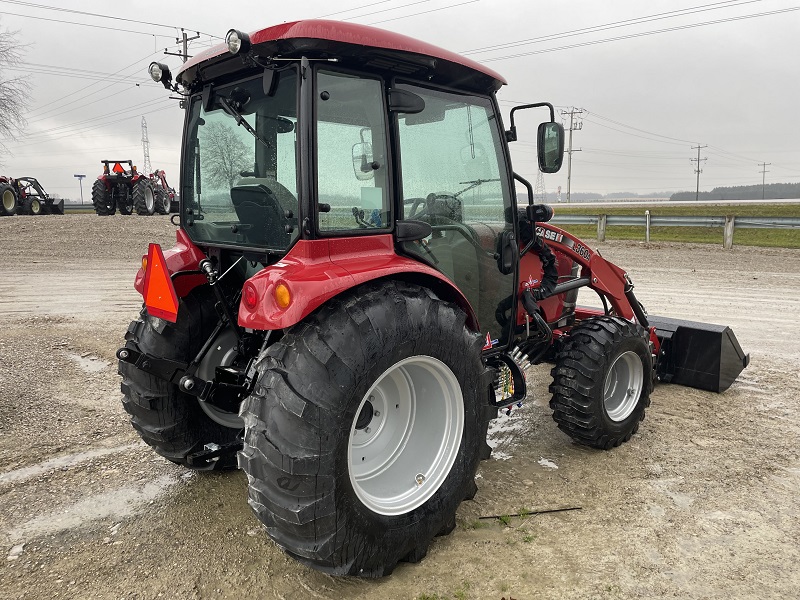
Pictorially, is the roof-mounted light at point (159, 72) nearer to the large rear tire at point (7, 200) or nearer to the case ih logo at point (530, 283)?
the case ih logo at point (530, 283)

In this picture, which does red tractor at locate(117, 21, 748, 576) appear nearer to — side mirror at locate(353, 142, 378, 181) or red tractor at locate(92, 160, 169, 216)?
side mirror at locate(353, 142, 378, 181)

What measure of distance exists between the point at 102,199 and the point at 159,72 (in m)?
20.1

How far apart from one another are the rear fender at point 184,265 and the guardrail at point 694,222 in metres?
14.6

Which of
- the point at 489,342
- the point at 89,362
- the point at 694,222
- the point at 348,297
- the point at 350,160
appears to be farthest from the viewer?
the point at 694,222

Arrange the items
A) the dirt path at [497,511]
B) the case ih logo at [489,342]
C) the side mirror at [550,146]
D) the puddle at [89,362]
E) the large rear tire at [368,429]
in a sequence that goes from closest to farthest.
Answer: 1. the large rear tire at [368,429]
2. the dirt path at [497,511]
3. the side mirror at [550,146]
4. the case ih logo at [489,342]
5. the puddle at [89,362]

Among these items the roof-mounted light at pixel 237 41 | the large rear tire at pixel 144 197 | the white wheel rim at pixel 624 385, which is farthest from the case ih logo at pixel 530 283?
the large rear tire at pixel 144 197

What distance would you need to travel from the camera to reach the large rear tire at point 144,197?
19906 millimetres

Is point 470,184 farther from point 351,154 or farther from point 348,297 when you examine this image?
point 348,297

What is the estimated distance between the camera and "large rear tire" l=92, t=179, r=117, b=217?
20.7 meters

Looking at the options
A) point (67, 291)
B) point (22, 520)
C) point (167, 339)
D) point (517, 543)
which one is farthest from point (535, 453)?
point (67, 291)

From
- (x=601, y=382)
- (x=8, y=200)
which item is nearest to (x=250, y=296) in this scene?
(x=601, y=382)

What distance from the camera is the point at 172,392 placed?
3320mm

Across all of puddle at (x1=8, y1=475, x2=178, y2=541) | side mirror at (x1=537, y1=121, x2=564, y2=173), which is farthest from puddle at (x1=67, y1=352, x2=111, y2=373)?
side mirror at (x1=537, y1=121, x2=564, y2=173)

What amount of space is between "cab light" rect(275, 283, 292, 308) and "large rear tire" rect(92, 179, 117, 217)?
20697 mm
